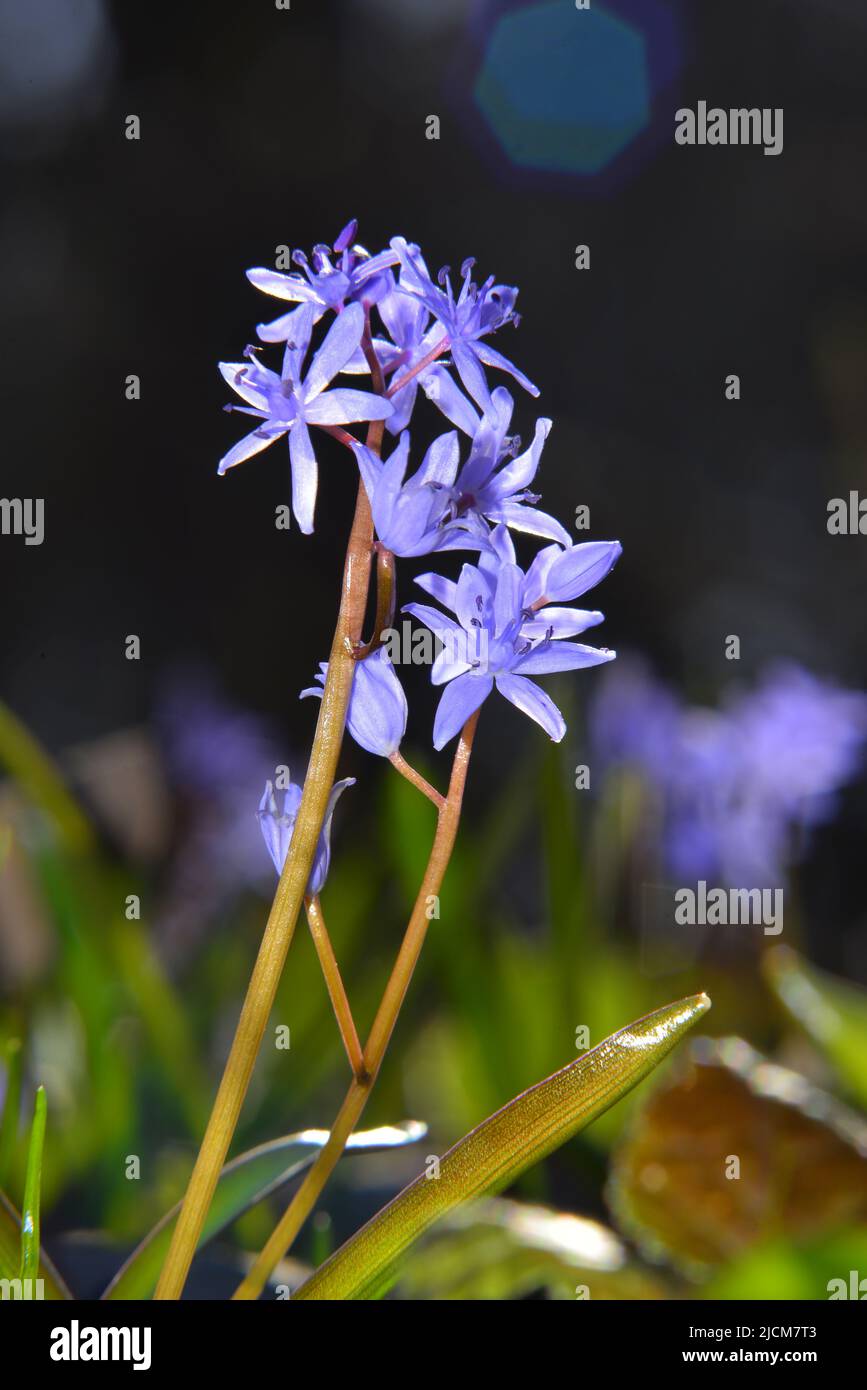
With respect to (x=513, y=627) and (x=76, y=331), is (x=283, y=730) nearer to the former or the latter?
(x=76, y=331)

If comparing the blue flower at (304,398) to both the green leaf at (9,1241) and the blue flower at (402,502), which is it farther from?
the green leaf at (9,1241)

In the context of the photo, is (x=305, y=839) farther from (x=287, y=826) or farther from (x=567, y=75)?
(x=567, y=75)

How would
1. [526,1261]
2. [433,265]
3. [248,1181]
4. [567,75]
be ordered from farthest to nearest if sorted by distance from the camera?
[433,265] → [567,75] → [526,1261] → [248,1181]

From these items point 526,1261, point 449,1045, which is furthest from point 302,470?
point 449,1045

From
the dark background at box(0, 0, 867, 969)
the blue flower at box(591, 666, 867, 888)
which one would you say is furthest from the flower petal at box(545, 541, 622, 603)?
the dark background at box(0, 0, 867, 969)

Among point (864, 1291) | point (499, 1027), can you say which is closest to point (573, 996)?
point (499, 1027)

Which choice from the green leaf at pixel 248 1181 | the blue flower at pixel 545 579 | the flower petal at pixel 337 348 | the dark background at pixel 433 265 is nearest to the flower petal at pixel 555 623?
the blue flower at pixel 545 579
